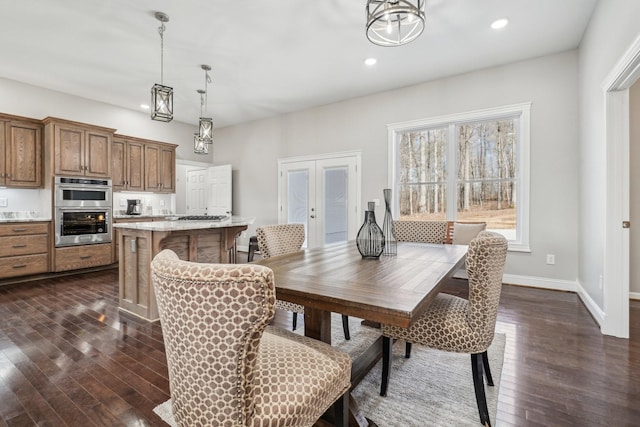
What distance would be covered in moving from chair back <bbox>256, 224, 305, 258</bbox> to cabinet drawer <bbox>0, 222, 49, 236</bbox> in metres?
4.17

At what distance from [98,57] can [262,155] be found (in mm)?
3176

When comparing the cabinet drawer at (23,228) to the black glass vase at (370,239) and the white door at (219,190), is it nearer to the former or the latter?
the white door at (219,190)

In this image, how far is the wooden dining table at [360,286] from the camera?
3.58ft

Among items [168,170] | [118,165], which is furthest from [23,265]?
[168,170]

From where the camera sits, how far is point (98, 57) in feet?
12.6

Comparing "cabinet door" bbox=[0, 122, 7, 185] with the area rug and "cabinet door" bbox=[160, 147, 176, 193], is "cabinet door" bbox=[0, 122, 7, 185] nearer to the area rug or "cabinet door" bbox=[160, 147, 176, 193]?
"cabinet door" bbox=[160, 147, 176, 193]

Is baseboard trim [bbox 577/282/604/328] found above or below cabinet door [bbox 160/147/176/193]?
below

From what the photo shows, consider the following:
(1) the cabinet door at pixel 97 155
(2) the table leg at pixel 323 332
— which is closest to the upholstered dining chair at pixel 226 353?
(2) the table leg at pixel 323 332

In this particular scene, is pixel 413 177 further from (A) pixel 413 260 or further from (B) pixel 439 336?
(B) pixel 439 336

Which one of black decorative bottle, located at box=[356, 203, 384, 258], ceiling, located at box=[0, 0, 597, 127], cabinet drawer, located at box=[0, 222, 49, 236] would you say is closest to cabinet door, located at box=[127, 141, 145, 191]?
ceiling, located at box=[0, 0, 597, 127]

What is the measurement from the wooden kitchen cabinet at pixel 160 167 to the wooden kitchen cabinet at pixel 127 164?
10cm

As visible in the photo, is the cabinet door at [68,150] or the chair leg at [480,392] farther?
the cabinet door at [68,150]

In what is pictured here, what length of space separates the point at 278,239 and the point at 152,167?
15.8 feet

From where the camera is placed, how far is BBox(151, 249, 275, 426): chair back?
2.57 feet
